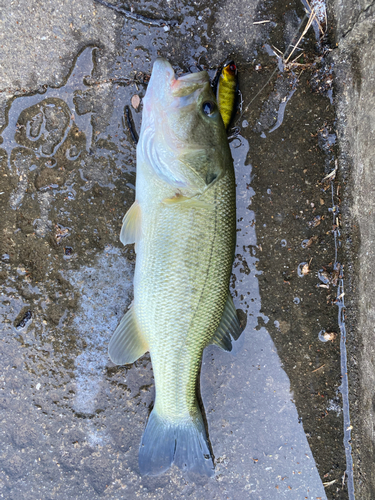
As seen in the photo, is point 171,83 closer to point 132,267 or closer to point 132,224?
point 132,224

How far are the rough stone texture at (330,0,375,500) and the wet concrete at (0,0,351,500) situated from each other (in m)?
0.09

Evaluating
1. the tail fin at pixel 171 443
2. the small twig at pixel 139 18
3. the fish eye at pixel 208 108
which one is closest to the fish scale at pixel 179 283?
the tail fin at pixel 171 443

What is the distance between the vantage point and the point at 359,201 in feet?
6.93

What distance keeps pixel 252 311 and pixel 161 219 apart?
1148mm

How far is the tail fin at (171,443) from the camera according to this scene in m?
2.04

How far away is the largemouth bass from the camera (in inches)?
67.2

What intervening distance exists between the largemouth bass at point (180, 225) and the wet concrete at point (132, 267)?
482 mm

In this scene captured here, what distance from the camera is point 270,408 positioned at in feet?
7.71

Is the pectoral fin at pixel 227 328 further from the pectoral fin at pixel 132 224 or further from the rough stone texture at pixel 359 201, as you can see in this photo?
the rough stone texture at pixel 359 201

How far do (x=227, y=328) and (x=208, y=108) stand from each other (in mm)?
1414

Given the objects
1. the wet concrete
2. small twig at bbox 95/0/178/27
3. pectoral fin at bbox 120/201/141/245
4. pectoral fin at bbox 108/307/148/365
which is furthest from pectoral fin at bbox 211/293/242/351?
small twig at bbox 95/0/178/27

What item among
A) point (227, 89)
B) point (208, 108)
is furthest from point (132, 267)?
point (227, 89)

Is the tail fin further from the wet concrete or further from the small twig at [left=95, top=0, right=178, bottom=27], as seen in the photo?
the small twig at [left=95, top=0, right=178, bottom=27]

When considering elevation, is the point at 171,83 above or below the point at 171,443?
above
